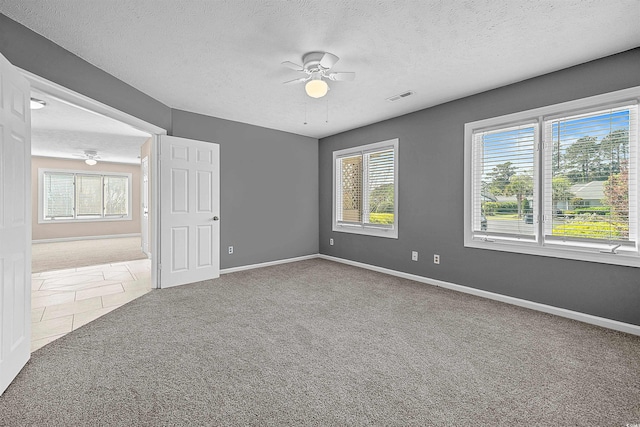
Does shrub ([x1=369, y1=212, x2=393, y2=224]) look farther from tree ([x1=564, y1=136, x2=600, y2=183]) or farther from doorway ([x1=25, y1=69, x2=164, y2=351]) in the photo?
doorway ([x1=25, y1=69, x2=164, y2=351])

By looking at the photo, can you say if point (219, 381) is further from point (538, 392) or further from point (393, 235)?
point (393, 235)

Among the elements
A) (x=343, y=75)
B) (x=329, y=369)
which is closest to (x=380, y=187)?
(x=343, y=75)

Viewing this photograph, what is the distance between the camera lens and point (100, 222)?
8.96 meters

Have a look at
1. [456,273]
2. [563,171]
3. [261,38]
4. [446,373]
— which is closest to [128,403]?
[446,373]

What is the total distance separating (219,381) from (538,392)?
202 cm

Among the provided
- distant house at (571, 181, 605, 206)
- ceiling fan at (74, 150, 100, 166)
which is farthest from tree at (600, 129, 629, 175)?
ceiling fan at (74, 150, 100, 166)

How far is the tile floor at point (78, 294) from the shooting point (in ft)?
9.27

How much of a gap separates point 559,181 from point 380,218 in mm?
2504

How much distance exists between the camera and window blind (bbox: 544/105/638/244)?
2678 millimetres

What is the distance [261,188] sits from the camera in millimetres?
5254

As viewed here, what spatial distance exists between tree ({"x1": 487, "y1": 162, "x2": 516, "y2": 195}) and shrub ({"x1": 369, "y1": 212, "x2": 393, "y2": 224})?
162cm

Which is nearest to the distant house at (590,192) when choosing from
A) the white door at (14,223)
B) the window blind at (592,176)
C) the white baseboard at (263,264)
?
the window blind at (592,176)

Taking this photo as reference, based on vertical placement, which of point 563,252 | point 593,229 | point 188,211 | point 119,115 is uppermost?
point 119,115

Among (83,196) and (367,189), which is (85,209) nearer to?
(83,196)
